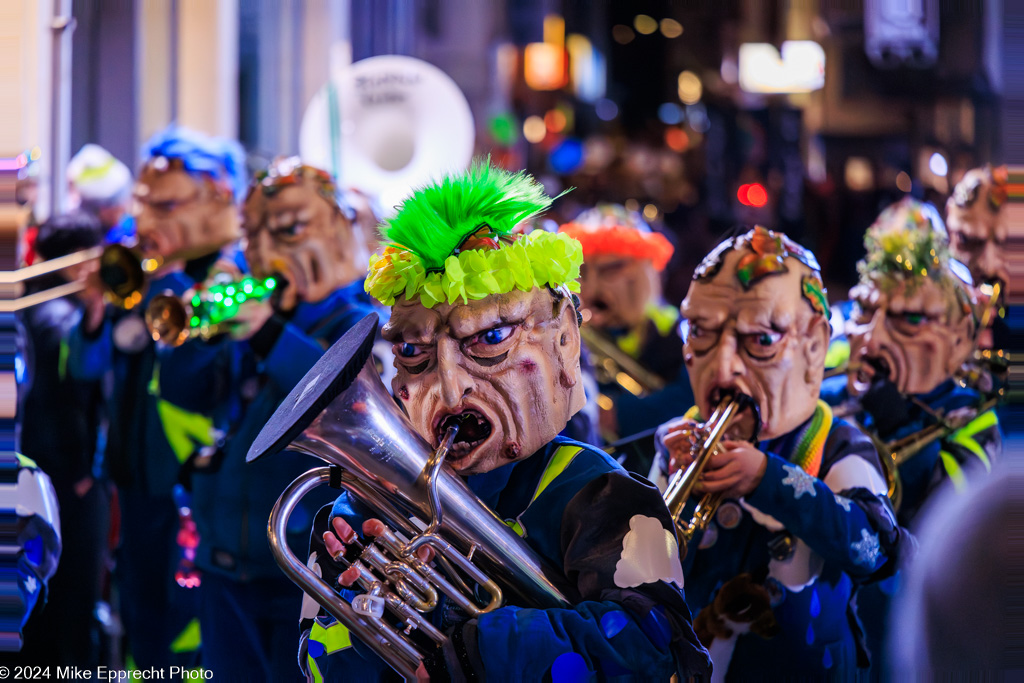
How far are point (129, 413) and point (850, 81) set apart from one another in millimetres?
16239

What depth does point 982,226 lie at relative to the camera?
4.21m

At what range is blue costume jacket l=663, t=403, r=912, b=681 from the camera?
288cm

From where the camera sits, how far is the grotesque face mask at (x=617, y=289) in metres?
6.12

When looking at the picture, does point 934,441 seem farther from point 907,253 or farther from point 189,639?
point 189,639

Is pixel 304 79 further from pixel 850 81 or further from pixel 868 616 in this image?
pixel 850 81

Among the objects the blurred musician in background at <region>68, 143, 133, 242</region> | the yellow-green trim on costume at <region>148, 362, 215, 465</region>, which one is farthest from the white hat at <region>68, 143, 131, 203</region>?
the yellow-green trim on costume at <region>148, 362, 215, 465</region>

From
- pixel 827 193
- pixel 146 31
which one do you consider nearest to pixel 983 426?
pixel 146 31

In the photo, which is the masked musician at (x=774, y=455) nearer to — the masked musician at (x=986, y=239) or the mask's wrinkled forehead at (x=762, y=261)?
the mask's wrinkled forehead at (x=762, y=261)

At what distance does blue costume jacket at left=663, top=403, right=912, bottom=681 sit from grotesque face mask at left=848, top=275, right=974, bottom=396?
28.7 inches

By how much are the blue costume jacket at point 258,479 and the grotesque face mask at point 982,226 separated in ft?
7.35

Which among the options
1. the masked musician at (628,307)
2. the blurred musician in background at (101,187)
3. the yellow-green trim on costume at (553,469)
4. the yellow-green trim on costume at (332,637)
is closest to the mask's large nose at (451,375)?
the yellow-green trim on costume at (553,469)

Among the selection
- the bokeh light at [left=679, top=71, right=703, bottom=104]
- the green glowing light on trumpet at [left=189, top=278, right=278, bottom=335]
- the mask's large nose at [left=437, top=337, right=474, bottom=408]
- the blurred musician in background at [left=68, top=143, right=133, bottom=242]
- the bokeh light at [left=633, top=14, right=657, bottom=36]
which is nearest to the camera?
the mask's large nose at [left=437, top=337, right=474, bottom=408]

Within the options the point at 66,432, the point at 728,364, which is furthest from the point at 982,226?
the point at 66,432

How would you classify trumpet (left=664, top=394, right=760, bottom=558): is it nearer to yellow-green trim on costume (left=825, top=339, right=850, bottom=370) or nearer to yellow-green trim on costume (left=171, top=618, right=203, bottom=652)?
yellow-green trim on costume (left=825, top=339, right=850, bottom=370)
